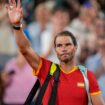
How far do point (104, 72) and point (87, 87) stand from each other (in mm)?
2892

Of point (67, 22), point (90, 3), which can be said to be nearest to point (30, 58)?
point (67, 22)

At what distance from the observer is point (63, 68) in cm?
782

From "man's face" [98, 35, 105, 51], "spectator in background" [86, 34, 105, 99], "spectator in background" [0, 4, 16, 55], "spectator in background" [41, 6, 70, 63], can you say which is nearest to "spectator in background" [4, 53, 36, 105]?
"spectator in background" [41, 6, 70, 63]

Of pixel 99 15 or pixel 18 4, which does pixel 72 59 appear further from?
pixel 99 15

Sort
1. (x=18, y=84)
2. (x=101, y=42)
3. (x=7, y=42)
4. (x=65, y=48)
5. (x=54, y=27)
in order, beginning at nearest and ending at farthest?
(x=65, y=48)
(x=101, y=42)
(x=18, y=84)
(x=54, y=27)
(x=7, y=42)

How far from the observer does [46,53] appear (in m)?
11.2

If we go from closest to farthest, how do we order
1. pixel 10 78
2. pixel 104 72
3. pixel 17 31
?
1. pixel 17 31
2. pixel 104 72
3. pixel 10 78

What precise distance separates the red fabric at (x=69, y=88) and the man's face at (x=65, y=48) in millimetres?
177

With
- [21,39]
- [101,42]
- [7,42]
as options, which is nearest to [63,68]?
[21,39]

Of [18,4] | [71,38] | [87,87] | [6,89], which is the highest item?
[18,4]

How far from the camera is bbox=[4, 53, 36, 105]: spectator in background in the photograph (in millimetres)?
11086

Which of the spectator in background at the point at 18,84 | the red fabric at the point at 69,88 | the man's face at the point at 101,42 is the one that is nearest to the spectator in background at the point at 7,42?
the spectator in background at the point at 18,84

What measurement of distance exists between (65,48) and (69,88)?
1.70 feet

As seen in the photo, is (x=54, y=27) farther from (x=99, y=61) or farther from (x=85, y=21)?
(x=99, y=61)
